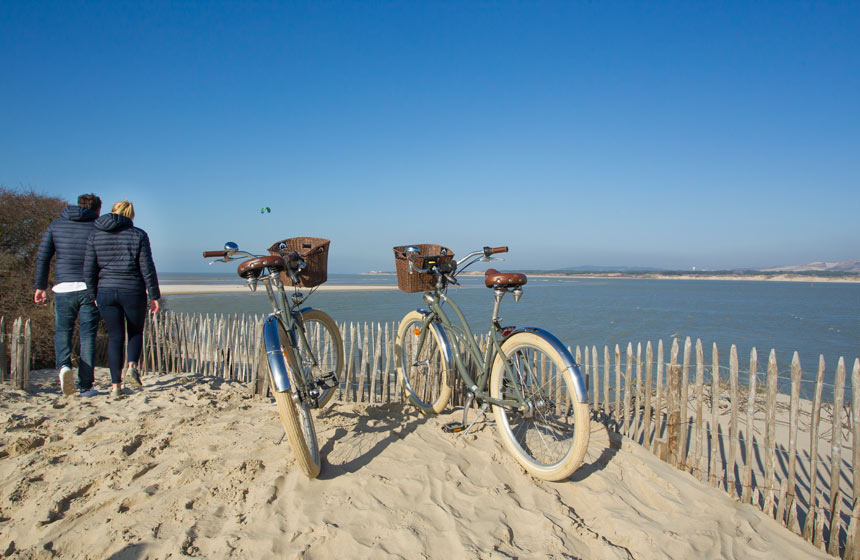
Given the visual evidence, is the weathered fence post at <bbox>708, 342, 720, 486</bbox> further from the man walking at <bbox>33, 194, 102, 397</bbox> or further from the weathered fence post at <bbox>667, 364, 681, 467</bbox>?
the man walking at <bbox>33, 194, 102, 397</bbox>

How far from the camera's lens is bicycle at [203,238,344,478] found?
8.73ft

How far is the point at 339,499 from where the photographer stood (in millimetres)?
2670

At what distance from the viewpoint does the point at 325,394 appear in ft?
13.1

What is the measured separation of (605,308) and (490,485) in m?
18.9

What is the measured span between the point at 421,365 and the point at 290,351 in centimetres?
153

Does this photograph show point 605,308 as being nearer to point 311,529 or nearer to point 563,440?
point 563,440

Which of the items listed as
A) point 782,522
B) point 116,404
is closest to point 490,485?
point 782,522

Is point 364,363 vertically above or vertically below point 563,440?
above

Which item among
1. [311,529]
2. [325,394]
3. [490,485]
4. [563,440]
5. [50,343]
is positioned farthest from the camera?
[50,343]

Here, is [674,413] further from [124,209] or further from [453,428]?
[124,209]

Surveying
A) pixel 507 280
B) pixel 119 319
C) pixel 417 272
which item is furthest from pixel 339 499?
pixel 119 319

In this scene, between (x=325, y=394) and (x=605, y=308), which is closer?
(x=325, y=394)

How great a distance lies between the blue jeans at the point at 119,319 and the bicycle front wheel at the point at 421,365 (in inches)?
101

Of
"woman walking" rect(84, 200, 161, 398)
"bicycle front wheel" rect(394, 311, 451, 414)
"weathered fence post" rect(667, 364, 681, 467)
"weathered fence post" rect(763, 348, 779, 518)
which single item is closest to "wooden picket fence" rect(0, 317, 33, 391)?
"woman walking" rect(84, 200, 161, 398)
